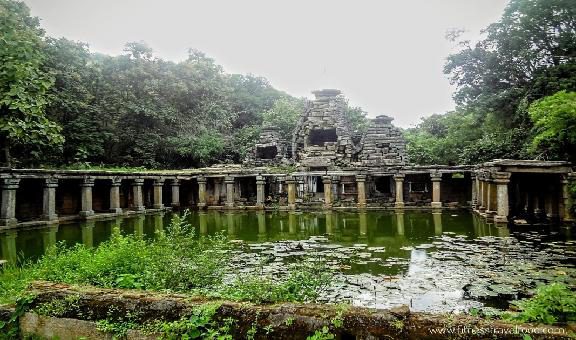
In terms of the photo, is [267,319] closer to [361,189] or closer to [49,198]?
[49,198]

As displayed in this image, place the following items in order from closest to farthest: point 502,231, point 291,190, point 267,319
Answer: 1. point 267,319
2. point 502,231
3. point 291,190

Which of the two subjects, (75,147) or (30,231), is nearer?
(30,231)

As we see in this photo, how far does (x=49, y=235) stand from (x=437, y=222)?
14695 mm

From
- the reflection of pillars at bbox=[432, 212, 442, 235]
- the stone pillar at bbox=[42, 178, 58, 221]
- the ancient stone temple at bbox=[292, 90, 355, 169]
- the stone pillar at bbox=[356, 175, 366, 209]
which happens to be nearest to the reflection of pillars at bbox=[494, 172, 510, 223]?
the reflection of pillars at bbox=[432, 212, 442, 235]

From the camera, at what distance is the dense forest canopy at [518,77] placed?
18092 mm

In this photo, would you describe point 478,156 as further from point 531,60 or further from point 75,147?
point 75,147

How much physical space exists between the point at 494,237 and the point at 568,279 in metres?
5.03

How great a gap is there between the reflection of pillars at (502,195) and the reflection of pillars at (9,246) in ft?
49.7

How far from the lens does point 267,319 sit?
4172 millimetres

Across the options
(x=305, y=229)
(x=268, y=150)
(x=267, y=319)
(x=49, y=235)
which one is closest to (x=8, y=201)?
(x=49, y=235)

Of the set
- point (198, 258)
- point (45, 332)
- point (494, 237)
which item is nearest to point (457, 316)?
point (198, 258)

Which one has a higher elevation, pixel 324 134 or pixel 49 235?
pixel 324 134

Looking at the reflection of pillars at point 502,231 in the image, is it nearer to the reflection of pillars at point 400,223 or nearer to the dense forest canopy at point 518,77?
the reflection of pillars at point 400,223

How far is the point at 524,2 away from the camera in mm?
20500
